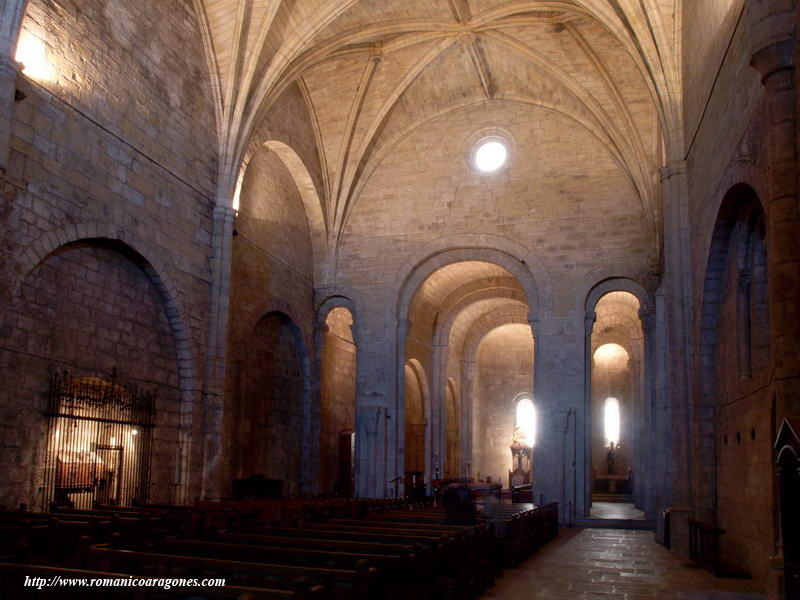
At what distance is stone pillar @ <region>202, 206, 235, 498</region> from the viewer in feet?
52.8

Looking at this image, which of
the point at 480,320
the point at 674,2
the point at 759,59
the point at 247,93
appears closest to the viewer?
the point at 759,59

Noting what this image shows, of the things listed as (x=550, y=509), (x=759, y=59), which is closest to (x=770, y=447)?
(x=759, y=59)

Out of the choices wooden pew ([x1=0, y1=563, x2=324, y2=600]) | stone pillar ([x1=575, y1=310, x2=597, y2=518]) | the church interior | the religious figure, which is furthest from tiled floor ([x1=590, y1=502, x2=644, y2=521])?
wooden pew ([x1=0, y1=563, x2=324, y2=600])

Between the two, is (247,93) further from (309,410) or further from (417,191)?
(309,410)

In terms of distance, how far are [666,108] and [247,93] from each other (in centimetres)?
925

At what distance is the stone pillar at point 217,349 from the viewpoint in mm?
16094

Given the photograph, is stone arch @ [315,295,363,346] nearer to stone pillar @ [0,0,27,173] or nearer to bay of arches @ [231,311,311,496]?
bay of arches @ [231,311,311,496]

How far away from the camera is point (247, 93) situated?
1753 centimetres

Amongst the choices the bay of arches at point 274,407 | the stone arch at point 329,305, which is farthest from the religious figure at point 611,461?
the bay of arches at point 274,407

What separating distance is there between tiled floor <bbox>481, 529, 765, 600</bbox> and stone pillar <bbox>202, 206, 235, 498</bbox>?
710cm

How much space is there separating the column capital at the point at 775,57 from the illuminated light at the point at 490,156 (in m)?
14.7

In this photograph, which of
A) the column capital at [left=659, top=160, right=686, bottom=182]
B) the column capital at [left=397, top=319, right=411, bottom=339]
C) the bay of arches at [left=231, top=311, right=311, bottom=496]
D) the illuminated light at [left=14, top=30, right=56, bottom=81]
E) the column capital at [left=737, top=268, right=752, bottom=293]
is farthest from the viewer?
the column capital at [left=397, top=319, right=411, bottom=339]

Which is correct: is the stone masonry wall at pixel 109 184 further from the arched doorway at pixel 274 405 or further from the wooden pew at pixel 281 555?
the wooden pew at pixel 281 555

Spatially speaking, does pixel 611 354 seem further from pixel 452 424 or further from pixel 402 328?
pixel 402 328
